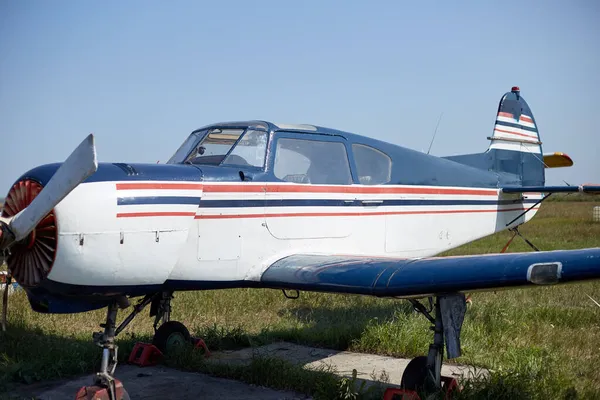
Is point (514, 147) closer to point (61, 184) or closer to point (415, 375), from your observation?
point (415, 375)

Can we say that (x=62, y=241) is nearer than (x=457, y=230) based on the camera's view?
Yes

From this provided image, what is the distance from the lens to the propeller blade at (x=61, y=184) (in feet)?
13.7

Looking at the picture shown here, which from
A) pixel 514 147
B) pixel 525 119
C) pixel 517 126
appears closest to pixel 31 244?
pixel 514 147

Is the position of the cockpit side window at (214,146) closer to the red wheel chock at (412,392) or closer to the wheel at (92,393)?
the wheel at (92,393)

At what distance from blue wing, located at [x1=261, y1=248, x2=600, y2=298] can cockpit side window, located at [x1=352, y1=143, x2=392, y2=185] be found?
1.31 m

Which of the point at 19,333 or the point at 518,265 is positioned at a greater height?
the point at 518,265

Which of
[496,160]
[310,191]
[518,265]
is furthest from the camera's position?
[496,160]

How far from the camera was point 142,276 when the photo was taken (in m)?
5.02

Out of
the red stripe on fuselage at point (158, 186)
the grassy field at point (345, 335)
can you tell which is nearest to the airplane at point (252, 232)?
the red stripe on fuselage at point (158, 186)

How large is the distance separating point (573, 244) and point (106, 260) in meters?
16.9

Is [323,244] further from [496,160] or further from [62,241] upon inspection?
[496,160]

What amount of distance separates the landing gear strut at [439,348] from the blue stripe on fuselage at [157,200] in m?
2.06

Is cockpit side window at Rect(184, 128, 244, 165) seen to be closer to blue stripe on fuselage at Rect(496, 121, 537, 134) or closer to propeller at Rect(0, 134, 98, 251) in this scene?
propeller at Rect(0, 134, 98, 251)

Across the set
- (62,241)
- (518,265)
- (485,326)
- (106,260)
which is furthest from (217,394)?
(485,326)
